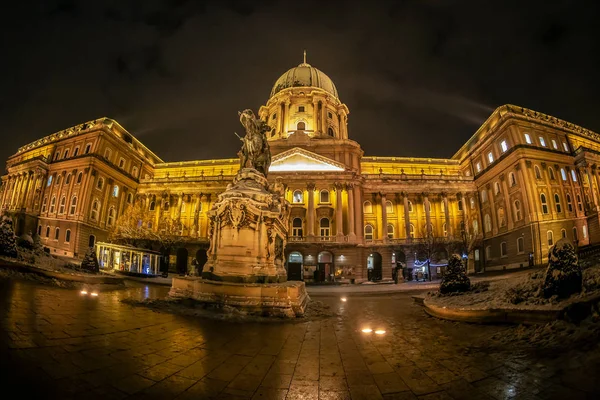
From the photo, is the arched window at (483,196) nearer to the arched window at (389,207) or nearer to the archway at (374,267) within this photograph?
the arched window at (389,207)

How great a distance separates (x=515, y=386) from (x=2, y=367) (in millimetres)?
5107

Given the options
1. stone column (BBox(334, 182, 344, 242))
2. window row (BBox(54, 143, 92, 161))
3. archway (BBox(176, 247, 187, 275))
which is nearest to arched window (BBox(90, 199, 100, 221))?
window row (BBox(54, 143, 92, 161))

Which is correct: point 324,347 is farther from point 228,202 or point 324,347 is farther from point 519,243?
point 519,243

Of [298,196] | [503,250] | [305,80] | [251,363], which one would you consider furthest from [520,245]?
[305,80]

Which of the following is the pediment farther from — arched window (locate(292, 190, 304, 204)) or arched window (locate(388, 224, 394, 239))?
arched window (locate(388, 224, 394, 239))

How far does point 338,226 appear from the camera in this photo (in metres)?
39.0

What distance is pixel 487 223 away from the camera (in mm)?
41688

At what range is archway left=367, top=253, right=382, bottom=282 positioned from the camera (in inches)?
1547

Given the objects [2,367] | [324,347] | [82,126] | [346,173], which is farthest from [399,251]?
[82,126]

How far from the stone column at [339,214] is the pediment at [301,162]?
10.00 ft

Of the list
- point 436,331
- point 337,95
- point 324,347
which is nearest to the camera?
point 324,347

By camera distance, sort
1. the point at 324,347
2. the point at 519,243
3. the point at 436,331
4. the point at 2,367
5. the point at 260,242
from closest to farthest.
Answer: the point at 2,367 < the point at 324,347 < the point at 436,331 < the point at 260,242 < the point at 519,243

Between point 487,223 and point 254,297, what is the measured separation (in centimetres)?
4419

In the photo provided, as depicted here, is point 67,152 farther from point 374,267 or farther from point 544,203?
point 544,203
